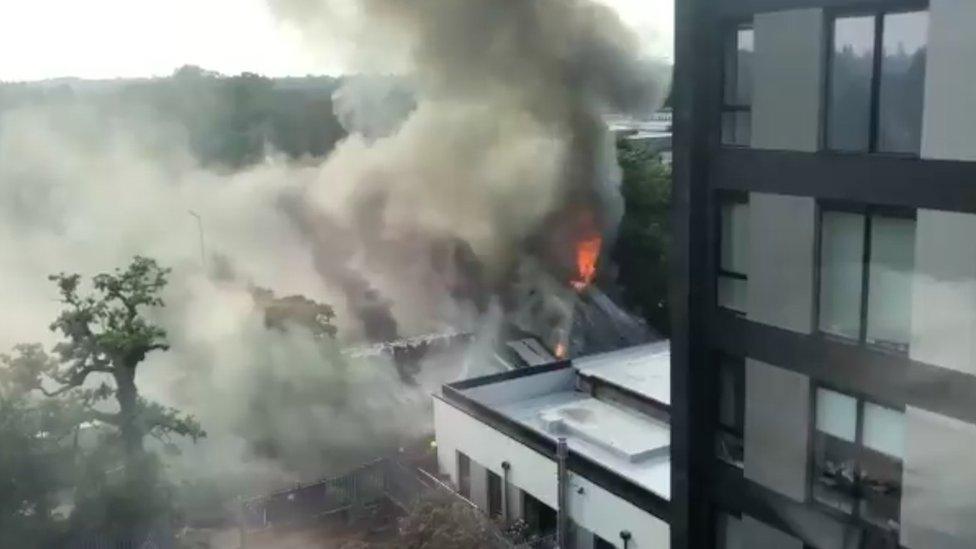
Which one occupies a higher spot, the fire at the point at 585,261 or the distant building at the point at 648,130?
the distant building at the point at 648,130

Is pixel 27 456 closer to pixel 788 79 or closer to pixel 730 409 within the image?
pixel 730 409

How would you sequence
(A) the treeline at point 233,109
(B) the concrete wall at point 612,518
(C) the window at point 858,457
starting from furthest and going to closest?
(A) the treeline at point 233,109
(B) the concrete wall at point 612,518
(C) the window at point 858,457

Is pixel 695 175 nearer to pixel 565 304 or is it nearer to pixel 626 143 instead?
pixel 565 304

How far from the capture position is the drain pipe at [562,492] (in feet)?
29.0

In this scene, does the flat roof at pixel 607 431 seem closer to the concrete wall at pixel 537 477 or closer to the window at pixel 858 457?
the concrete wall at pixel 537 477

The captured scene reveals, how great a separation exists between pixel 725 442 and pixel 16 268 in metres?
13.4

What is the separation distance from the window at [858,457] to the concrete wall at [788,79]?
4.04 feet

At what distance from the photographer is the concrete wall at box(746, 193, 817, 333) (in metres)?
4.32

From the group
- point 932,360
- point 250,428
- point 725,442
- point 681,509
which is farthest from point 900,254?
point 250,428

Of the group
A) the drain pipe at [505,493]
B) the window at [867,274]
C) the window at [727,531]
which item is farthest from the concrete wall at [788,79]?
the drain pipe at [505,493]

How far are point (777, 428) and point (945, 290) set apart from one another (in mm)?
1193

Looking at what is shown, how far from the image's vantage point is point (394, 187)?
663 inches

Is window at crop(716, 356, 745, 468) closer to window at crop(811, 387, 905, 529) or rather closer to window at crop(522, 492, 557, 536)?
window at crop(811, 387, 905, 529)

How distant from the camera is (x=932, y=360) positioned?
12.8 feet
